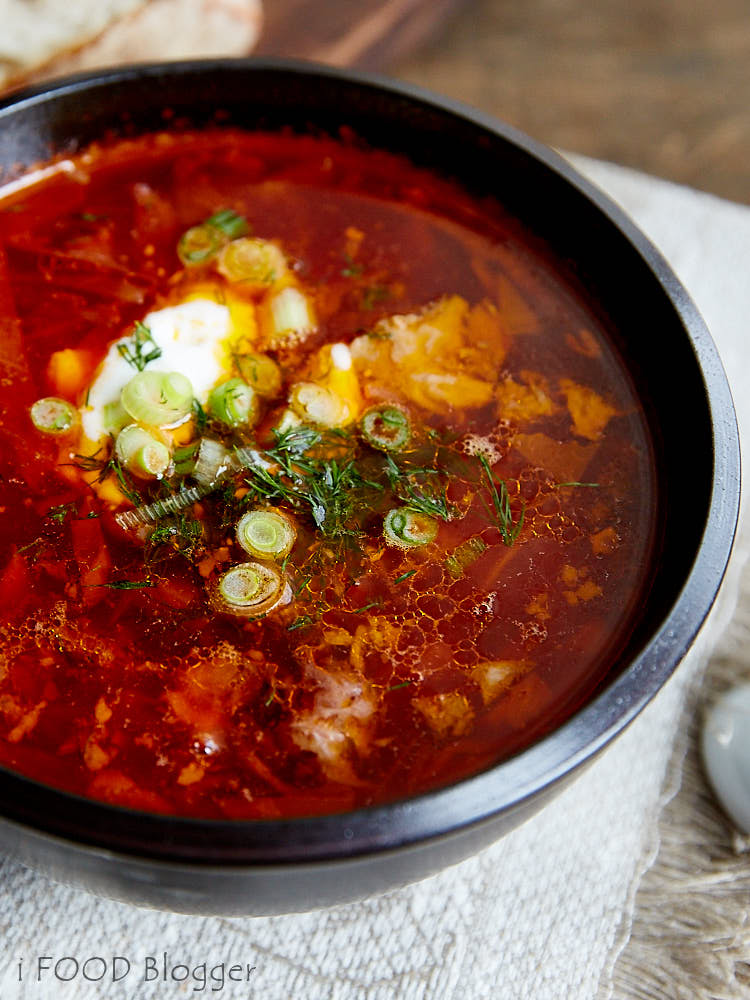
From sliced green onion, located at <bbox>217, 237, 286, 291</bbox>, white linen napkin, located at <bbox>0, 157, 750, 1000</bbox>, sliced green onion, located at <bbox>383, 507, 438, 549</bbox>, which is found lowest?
white linen napkin, located at <bbox>0, 157, 750, 1000</bbox>

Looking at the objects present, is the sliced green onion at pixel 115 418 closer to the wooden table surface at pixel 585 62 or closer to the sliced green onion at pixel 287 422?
the sliced green onion at pixel 287 422

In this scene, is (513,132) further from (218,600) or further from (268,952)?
(268,952)

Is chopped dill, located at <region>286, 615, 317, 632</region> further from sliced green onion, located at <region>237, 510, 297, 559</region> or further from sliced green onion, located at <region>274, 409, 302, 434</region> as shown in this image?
sliced green onion, located at <region>274, 409, 302, 434</region>

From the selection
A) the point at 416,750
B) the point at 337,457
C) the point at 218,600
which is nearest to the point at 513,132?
the point at 337,457

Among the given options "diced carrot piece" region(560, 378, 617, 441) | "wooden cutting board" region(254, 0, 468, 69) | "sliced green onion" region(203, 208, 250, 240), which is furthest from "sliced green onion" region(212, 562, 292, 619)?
"wooden cutting board" region(254, 0, 468, 69)

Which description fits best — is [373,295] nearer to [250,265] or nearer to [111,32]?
[250,265]

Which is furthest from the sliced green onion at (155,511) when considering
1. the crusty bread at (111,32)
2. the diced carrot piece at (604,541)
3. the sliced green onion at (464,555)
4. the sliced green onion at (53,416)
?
the crusty bread at (111,32)

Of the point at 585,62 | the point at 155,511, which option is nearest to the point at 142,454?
the point at 155,511
